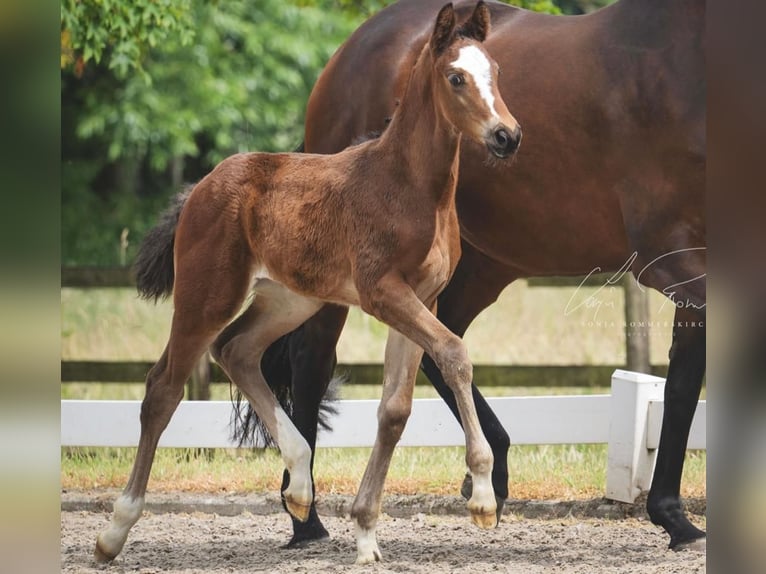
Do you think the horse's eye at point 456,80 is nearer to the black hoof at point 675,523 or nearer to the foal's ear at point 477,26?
the foal's ear at point 477,26

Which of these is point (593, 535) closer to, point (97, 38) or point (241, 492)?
point (241, 492)

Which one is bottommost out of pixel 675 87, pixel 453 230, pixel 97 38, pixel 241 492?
pixel 241 492

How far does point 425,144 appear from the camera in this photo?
3887mm

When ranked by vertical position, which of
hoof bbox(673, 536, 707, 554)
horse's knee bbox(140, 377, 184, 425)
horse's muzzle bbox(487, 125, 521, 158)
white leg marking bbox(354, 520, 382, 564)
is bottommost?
hoof bbox(673, 536, 707, 554)

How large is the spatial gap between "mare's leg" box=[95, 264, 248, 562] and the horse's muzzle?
3.98 feet

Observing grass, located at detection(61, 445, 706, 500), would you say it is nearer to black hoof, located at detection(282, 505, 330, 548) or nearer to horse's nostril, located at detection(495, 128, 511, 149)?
black hoof, located at detection(282, 505, 330, 548)

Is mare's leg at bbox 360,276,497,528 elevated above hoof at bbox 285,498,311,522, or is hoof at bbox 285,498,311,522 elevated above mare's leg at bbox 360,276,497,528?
mare's leg at bbox 360,276,497,528

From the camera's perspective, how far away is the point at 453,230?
4.08 metres

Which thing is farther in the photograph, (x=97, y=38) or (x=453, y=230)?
(x=97, y=38)

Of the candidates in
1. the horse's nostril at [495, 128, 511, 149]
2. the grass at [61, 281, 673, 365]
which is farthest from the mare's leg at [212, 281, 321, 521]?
the grass at [61, 281, 673, 365]

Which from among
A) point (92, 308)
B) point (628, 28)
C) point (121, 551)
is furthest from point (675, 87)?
point (92, 308)

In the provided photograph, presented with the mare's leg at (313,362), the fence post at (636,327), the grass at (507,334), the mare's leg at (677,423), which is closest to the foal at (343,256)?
the mare's leg at (313,362)

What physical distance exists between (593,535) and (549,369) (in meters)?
2.83

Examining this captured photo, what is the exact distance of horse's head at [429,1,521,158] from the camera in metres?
3.48
